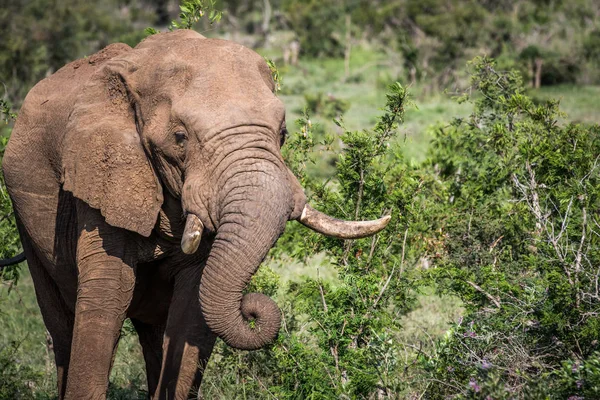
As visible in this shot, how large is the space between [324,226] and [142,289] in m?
1.38

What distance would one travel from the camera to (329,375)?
488 cm

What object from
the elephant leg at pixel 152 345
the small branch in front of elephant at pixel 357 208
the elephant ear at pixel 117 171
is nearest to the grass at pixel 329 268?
the small branch in front of elephant at pixel 357 208

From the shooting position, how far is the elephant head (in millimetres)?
4223

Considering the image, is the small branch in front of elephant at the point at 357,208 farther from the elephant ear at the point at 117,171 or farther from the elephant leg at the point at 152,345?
the elephant ear at the point at 117,171

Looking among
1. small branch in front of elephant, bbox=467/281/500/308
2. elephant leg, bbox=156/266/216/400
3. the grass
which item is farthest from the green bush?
elephant leg, bbox=156/266/216/400

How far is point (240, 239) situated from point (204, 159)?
0.48 m

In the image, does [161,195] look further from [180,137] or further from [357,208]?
[357,208]

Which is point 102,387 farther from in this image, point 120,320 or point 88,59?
point 88,59

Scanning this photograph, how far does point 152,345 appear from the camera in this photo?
6129 millimetres

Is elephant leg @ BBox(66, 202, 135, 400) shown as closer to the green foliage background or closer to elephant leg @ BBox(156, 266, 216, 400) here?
elephant leg @ BBox(156, 266, 216, 400)

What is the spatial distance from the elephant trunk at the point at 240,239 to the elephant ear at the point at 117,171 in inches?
24.9

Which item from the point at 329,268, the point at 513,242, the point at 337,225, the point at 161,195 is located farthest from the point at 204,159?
the point at 329,268

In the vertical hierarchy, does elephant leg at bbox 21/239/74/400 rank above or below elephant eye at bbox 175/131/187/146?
below

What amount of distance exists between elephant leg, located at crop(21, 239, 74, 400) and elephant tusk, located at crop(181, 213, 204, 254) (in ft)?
6.39
